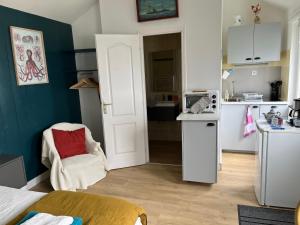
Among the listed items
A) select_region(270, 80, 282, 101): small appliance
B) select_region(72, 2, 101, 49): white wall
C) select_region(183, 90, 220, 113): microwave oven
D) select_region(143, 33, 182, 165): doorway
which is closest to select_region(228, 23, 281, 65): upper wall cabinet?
select_region(270, 80, 282, 101): small appliance

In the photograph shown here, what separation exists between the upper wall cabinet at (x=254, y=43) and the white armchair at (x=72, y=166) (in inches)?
104

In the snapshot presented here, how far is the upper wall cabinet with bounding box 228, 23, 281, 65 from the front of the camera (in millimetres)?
3462

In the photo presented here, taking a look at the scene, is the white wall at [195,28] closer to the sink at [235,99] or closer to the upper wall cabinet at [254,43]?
the upper wall cabinet at [254,43]

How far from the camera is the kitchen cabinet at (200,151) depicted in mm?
2693

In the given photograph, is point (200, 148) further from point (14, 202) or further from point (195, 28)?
point (14, 202)

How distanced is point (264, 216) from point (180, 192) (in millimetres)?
932

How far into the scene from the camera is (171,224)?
218cm

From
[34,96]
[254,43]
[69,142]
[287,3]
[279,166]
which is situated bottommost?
[279,166]

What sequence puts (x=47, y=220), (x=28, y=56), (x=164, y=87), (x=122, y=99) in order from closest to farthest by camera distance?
(x=47, y=220), (x=28, y=56), (x=122, y=99), (x=164, y=87)

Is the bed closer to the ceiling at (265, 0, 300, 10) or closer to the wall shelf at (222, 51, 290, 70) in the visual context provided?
the wall shelf at (222, 51, 290, 70)

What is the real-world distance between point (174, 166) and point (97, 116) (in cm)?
160

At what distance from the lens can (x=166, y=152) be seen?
13.6 feet

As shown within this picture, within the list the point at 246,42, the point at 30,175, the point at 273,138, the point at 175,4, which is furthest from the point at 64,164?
the point at 246,42

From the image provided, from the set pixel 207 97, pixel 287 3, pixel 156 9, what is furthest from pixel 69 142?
pixel 287 3
